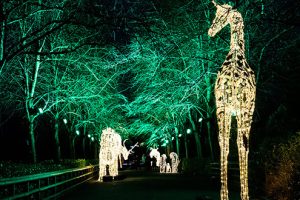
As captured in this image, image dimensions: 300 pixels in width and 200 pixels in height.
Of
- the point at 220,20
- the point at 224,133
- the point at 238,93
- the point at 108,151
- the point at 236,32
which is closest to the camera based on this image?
the point at 238,93

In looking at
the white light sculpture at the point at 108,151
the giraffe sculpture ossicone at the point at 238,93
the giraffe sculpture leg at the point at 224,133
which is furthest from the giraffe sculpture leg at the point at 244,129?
the white light sculpture at the point at 108,151

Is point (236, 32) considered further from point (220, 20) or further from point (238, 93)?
point (238, 93)

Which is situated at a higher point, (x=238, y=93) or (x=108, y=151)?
(x=238, y=93)

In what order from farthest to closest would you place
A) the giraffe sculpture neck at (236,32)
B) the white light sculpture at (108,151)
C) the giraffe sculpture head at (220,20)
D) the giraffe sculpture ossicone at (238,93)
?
the white light sculpture at (108,151)
the giraffe sculpture head at (220,20)
the giraffe sculpture neck at (236,32)
the giraffe sculpture ossicone at (238,93)

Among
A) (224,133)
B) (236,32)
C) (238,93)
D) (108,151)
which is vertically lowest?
(108,151)

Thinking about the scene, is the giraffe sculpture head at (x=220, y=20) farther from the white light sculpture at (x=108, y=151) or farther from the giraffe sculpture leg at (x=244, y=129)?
the white light sculpture at (x=108, y=151)

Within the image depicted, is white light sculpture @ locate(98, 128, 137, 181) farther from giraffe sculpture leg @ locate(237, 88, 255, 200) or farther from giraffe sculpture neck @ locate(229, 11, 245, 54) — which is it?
giraffe sculpture neck @ locate(229, 11, 245, 54)

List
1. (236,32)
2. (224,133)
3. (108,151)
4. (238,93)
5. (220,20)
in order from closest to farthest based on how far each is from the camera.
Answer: (238,93)
(236,32)
(224,133)
(220,20)
(108,151)

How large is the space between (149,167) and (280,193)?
39126 mm

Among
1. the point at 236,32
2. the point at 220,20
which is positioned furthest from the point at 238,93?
the point at 220,20

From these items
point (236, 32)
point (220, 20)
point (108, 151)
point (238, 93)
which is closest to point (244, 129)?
point (238, 93)

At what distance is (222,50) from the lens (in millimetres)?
24875

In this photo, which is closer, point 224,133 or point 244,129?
point 244,129

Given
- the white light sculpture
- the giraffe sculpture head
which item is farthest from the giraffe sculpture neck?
the white light sculpture
